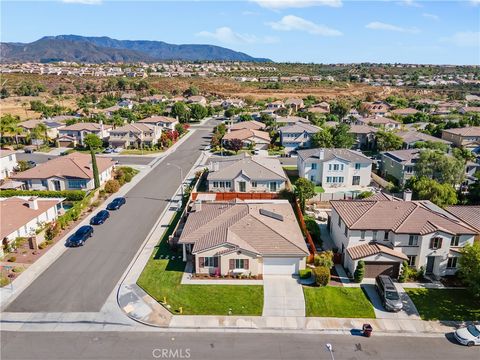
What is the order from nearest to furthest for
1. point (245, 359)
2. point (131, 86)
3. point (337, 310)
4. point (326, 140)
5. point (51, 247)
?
point (245, 359) → point (337, 310) → point (51, 247) → point (326, 140) → point (131, 86)

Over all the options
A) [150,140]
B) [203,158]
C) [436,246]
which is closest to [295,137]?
[203,158]

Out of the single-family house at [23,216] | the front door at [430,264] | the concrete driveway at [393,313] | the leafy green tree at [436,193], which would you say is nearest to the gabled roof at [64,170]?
the single-family house at [23,216]

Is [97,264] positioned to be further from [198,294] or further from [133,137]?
[133,137]

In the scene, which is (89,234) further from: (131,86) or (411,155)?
(131,86)

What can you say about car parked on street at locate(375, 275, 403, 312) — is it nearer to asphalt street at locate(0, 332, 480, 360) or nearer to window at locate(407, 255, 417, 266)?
asphalt street at locate(0, 332, 480, 360)

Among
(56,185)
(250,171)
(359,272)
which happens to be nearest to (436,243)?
(359,272)

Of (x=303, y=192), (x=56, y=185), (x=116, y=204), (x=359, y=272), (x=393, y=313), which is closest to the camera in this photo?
(x=393, y=313)

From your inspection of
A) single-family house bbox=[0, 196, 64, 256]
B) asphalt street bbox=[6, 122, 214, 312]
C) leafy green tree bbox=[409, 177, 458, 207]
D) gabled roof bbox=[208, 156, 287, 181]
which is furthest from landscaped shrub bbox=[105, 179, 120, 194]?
leafy green tree bbox=[409, 177, 458, 207]
